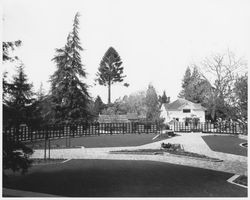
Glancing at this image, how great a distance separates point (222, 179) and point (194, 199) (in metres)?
1.68

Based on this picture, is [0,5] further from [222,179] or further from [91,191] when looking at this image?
[222,179]

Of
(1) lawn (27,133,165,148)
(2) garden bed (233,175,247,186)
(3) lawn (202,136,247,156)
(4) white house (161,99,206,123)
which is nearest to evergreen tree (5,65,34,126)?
(2) garden bed (233,175,247,186)

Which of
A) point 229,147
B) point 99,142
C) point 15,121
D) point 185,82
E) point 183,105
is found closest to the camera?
point 15,121

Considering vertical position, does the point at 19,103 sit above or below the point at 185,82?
below

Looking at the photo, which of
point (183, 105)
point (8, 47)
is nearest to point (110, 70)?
point (183, 105)

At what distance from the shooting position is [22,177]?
18.5 ft

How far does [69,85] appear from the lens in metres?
20.5

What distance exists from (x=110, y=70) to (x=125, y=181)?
81.4ft

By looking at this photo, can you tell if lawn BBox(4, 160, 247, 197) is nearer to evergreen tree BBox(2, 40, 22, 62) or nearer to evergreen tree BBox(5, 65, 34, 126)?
evergreen tree BBox(5, 65, 34, 126)

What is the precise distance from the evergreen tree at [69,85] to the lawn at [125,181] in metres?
13.2

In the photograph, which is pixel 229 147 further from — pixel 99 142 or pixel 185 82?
pixel 185 82

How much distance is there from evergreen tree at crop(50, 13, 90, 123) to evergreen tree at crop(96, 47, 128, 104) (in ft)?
23.7

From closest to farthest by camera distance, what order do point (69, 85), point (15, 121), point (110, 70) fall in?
point (15, 121)
point (69, 85)
point (110, 70)

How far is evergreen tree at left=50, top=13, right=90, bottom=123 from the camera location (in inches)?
789
